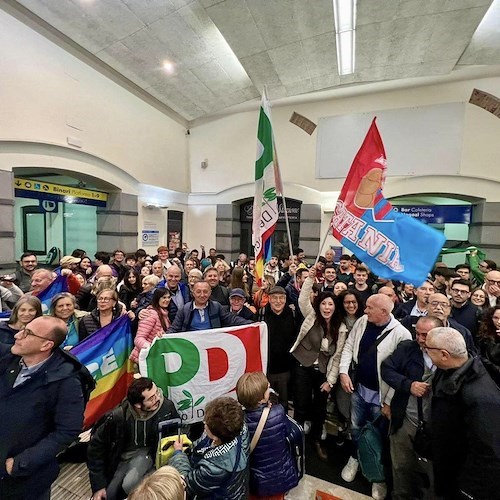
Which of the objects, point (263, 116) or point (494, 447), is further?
point (263, 116)

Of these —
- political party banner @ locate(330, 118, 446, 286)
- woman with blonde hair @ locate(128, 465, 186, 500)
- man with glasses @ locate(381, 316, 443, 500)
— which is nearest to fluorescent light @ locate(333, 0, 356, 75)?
political party banner @ locate(330, 118, 446, 286)

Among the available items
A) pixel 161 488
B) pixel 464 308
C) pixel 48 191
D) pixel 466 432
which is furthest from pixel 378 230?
pixel 48 191

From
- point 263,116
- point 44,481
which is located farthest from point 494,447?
Answer: point 263,116

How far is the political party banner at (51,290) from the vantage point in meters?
3.52

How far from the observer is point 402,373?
2150 millimetres

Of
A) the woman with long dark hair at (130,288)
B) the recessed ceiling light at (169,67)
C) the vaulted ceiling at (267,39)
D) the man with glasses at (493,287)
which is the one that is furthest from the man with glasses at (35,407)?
the recessed ceiling light at (169,67)

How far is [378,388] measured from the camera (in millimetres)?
2402

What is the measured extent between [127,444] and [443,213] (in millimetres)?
9588

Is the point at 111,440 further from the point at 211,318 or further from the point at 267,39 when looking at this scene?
the point at 267,39

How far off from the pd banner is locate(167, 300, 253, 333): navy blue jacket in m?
0.41

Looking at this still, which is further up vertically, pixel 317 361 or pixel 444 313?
pixel 444 313

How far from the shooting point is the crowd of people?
4.99ft

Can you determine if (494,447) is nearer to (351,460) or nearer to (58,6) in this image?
(351,460)

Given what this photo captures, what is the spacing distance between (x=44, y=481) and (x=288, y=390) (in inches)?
90.1
